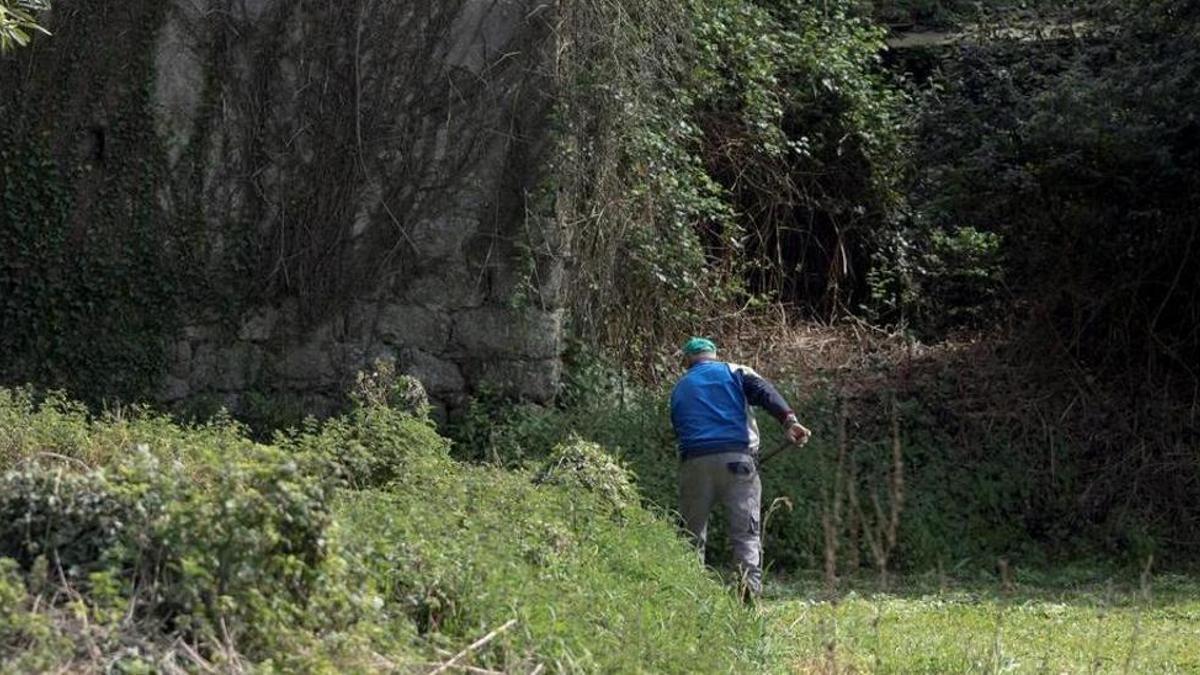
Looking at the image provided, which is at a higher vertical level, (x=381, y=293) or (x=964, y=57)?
(x=964, y=57)

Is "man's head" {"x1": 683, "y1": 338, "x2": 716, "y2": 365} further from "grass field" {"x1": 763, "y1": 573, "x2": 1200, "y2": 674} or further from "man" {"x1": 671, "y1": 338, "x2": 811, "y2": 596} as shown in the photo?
"grass field" {"x1": 763, "y1": 573, "x2": 1200, "y2": 674}

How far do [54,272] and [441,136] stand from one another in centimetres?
298

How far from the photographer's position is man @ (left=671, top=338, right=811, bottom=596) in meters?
11.0

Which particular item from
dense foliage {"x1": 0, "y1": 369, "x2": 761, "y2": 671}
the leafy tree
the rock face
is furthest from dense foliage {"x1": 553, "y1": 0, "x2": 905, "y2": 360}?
dense foliage {"x1": 0, "y1": 369, "x2": 761, "y2": 671}

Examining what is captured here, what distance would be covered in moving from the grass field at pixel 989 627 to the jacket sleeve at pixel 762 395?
1.12 m

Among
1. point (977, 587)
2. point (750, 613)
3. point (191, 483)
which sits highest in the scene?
point (191, 483)

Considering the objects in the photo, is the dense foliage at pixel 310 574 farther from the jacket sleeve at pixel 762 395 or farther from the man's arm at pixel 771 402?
the jacket sleeve at pixel 762 395

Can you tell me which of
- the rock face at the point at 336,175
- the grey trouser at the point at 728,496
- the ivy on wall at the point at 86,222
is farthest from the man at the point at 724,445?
the ivy on wall at the point at 86,222

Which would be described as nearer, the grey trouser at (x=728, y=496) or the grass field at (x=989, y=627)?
the grass field at (x=989, y=627)

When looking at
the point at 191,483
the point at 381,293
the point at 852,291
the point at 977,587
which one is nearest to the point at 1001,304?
the point at 852,291

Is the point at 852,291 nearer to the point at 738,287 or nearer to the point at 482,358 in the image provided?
the point at 738,287

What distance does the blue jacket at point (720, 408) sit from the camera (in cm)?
1109

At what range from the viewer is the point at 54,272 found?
13.9m

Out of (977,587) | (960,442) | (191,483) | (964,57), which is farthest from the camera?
(964,57)
